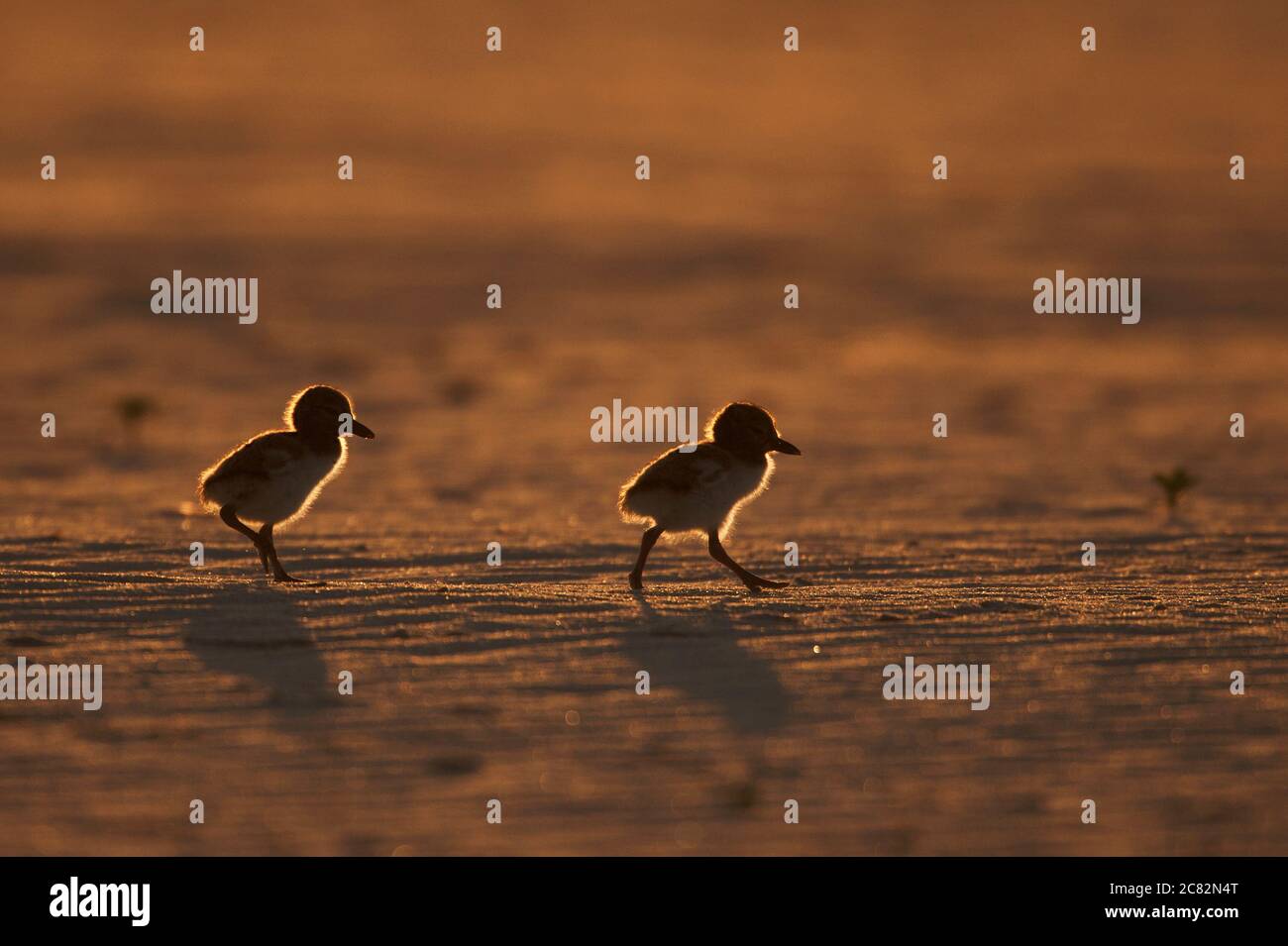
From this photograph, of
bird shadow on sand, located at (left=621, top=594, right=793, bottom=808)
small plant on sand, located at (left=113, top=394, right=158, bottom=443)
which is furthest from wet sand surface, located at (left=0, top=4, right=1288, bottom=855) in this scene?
small plant on sand, located at (left=113, top=394, right=158, bottom=443)

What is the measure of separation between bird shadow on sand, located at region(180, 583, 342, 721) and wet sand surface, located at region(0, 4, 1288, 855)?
3 centimetres

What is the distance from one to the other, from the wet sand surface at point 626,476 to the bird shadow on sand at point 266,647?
0.03 metres

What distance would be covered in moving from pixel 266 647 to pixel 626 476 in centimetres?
675

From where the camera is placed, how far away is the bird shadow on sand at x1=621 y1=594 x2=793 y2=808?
7.47 metres

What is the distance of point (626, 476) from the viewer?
15156 millimetres

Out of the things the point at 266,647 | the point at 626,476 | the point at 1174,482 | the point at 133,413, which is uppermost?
the point at 133,413

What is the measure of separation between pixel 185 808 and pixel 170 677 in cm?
151

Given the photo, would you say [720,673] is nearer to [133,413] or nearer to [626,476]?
[626,476]

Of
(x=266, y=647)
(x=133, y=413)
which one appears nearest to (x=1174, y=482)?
(x=266, y=647)

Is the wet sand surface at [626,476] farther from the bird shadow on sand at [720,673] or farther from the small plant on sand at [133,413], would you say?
the small plant on sand at [133,413]

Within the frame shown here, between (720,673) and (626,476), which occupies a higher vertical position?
(626,476)

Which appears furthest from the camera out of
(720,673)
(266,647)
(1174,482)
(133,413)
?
(133,413)

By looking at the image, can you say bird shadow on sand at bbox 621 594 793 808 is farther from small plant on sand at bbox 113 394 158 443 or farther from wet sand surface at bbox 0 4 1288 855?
small plant on sand at bbox 113 394 158 443

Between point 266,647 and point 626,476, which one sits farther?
point 626,476
